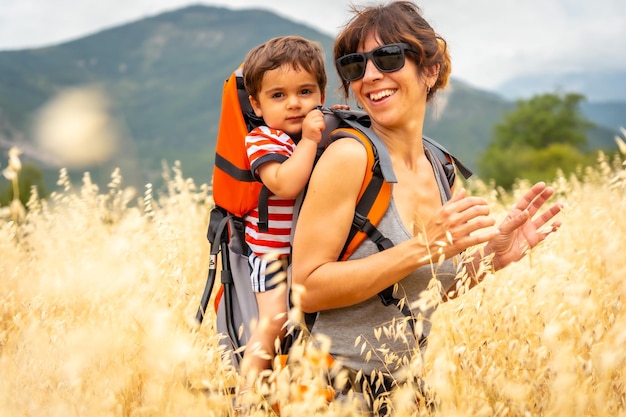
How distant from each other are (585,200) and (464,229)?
4216 millimetres

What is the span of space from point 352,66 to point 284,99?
0.42m

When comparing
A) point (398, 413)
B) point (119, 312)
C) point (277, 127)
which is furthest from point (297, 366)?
point (119, 312)

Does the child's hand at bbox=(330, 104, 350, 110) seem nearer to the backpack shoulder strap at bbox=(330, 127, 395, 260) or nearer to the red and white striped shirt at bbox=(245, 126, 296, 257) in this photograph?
the red and white striped shirt at bbox=(245, 126, 296, 257)

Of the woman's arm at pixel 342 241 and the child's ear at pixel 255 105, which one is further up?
the child's ear at pixel 255 105

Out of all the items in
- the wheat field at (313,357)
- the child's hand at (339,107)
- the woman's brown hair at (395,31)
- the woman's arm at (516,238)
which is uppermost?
the woman's brown hair at (395,31)

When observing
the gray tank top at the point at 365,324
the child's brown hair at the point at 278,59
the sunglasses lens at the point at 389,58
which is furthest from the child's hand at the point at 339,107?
the gray tank top at the point at 365,324

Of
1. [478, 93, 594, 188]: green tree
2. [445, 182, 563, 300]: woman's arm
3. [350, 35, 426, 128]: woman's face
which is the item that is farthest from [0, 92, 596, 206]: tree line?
[350, 35, 426, 128]: woman's face

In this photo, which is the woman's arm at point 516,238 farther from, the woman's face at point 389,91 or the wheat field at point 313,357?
the woman's face at point 389,91

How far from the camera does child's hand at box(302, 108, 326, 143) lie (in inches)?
100

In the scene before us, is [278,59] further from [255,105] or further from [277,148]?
[277,148]

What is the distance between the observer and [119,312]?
11.0 feet

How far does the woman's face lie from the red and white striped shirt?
1.44ft

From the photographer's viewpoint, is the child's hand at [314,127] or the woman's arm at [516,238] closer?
the child's hand at [314,127]

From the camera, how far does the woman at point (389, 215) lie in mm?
2279
